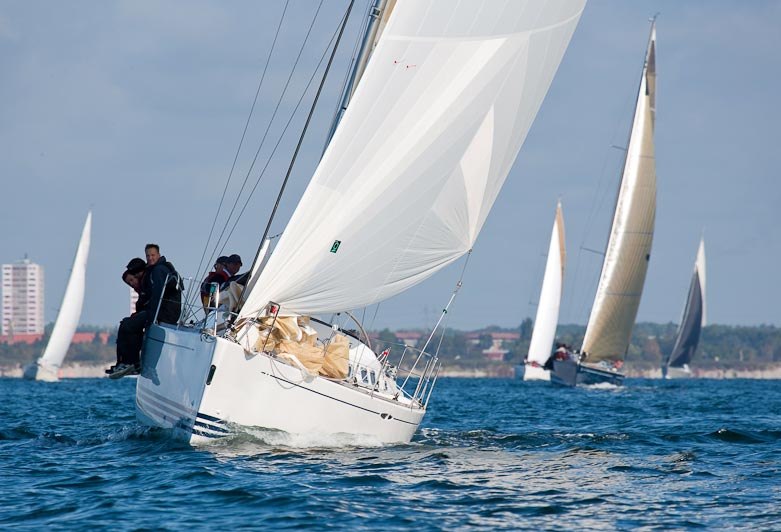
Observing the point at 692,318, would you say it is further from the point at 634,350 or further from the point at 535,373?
the point at 634,350

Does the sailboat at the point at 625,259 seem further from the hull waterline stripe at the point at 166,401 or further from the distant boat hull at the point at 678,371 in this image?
the hull waterline stripe at the point at 166,401

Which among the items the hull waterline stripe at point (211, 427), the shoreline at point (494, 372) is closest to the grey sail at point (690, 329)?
the shoreline at point (494, 372)

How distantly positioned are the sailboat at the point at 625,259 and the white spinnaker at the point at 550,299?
10.9 m

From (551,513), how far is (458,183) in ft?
14.6

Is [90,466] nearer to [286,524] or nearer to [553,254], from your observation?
[286,524]

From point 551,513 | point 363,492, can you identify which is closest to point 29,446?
point 363,492

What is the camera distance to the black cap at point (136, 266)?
40.9 ft

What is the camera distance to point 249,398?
995 centimetres

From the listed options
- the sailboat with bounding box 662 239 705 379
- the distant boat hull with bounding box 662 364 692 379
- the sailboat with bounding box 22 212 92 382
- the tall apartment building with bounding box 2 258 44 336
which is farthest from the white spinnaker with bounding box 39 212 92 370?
the tall apartment building with bounding box 2 258 44 336

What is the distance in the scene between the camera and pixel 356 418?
10609 millimetres

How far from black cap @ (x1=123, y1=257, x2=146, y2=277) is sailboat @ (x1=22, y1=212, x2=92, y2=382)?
41730 millimetres

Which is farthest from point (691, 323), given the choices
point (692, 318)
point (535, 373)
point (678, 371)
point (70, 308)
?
point (70, 308)

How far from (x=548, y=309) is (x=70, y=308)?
80.8 ft

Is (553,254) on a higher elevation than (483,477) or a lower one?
higher
